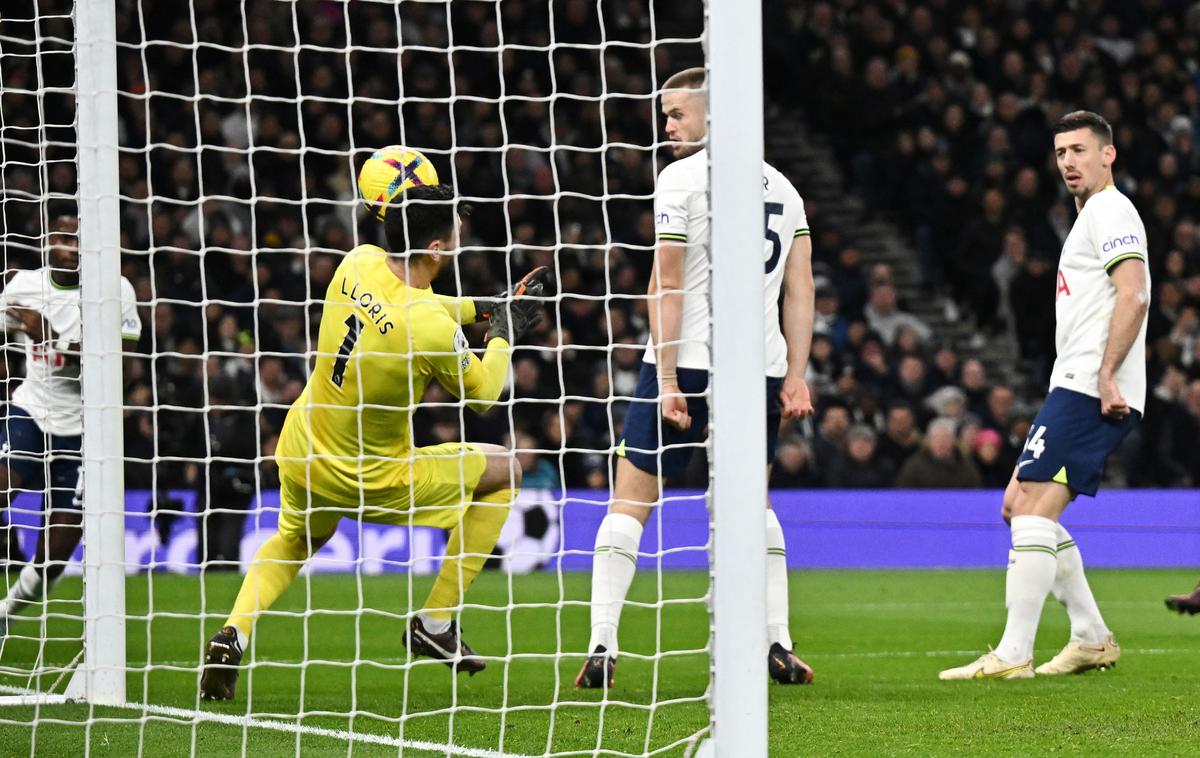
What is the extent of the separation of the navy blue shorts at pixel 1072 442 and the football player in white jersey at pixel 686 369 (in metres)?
0.92

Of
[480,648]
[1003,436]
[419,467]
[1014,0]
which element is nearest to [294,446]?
[419,467]

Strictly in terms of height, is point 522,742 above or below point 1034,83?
below

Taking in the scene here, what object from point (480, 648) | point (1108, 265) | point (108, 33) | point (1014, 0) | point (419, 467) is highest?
point (1014, 0)

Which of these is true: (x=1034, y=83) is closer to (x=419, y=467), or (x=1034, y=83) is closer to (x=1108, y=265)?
(x=1108, y=265)

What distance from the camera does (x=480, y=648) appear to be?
735 cm

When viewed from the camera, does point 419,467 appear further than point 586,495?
No

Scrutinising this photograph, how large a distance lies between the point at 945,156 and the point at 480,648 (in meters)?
10.6

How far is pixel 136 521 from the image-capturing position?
1145cm

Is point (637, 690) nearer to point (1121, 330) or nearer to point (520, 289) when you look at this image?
point (520, 289)

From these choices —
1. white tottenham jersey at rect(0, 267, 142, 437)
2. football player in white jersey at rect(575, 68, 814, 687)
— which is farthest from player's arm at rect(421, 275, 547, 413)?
white tottenham jersey at rect(0, 267, 142, 437)

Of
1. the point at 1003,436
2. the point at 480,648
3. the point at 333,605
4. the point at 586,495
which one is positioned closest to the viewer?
the point at 480,648

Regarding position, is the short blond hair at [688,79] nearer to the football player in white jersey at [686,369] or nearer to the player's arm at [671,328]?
the football player in white jersey at [686,369]

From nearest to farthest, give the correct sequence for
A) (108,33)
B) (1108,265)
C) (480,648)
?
(108,33) < (1108,265) < (480,648)

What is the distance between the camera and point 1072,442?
19.7ft
